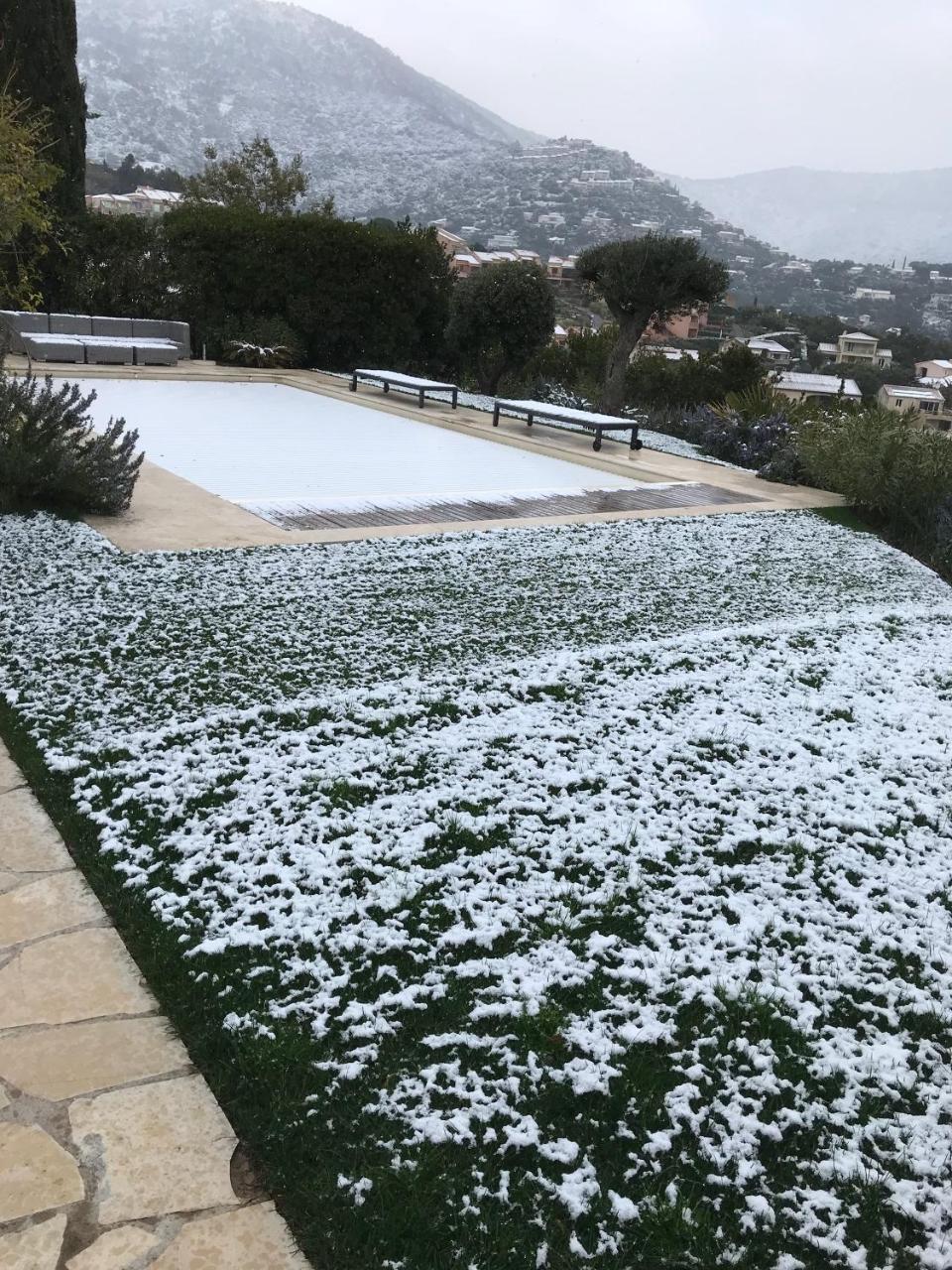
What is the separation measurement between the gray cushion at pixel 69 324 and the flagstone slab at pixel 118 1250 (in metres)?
14.1

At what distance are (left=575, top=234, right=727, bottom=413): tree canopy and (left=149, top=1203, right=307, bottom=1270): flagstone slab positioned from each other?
11.5 m

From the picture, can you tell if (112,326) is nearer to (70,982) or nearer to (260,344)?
(260,344)

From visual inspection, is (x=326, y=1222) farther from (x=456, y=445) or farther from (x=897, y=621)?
(x=456, y=445)

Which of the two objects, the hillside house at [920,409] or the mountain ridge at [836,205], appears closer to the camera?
the hillside house at [920,409]

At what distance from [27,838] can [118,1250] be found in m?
1.42

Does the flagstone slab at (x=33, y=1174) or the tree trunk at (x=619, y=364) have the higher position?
the tree trunk at (x=619, y=364)

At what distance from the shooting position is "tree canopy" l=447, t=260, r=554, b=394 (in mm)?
13617

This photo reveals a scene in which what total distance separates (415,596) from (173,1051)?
10.2 ft

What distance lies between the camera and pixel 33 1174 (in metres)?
1.71

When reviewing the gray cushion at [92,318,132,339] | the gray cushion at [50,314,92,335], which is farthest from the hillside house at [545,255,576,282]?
the gray cushion at [50,314,92,335]

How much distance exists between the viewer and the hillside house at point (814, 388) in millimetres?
12591

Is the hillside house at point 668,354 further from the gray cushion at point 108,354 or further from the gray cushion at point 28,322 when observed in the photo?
the gray cushion at point 28,322

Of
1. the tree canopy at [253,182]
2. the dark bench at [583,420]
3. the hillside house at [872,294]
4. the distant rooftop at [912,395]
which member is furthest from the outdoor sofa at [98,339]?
the hillside house at [872,294]

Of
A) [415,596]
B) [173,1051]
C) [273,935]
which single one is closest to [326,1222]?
[173,1051]
